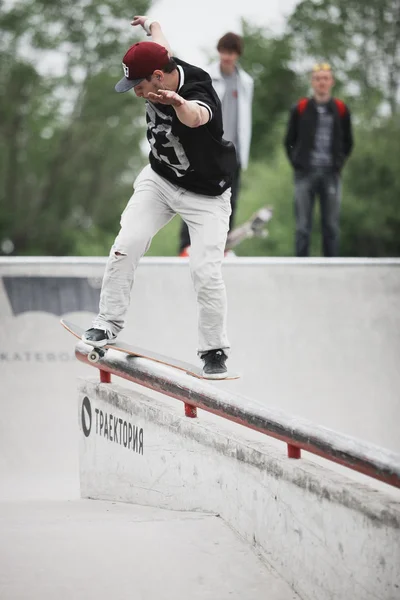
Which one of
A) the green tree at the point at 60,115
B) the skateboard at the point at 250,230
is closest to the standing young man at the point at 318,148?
the skateboard at the point at 250,230

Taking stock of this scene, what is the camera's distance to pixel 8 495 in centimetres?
710

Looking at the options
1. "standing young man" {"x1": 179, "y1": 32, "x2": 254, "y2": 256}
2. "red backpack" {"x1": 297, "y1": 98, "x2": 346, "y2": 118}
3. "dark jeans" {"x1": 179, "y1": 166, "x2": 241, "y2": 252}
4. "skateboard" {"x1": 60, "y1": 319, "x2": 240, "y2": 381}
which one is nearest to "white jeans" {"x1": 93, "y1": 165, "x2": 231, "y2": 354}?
"skateboard" {"x1": 60, "y1": 319, "x2": 240, "y2": 381}

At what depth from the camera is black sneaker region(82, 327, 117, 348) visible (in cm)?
516

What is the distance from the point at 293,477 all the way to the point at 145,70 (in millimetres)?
2125

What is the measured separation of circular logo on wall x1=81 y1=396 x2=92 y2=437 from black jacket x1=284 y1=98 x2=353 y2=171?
3982 mm

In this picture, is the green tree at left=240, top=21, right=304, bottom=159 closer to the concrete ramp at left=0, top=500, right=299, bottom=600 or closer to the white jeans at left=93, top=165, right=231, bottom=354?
the white jeans at left=93, top=165, right=231, bottom=354

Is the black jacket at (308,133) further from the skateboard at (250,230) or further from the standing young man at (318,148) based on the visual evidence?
the skateboard at (250,230)

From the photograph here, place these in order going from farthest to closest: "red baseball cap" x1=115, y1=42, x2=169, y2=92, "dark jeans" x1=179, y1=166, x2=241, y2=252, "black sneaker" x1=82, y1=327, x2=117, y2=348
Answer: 1. "dark jeans" x1=179, y1=166, x2=241, y2=252
2. "black sneaker" x1=82, y1=327, x2=117, y2=348
3. "red baseball cap" x1=115, y1=42, x2=169, y2=92

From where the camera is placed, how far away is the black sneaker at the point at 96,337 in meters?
5.16

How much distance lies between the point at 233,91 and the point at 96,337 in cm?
391

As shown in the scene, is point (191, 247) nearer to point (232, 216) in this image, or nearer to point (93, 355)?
point (93, 355)

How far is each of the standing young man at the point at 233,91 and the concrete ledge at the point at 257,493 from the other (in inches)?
135

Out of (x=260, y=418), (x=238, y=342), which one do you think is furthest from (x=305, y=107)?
(x=260, y=418)

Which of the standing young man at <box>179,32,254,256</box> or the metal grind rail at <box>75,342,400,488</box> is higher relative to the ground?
the standing young man at <box>179,32,254,256</box>
